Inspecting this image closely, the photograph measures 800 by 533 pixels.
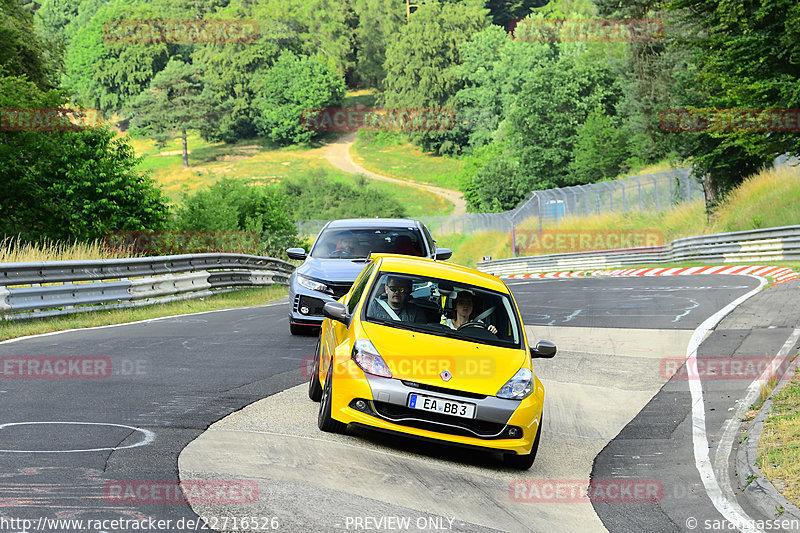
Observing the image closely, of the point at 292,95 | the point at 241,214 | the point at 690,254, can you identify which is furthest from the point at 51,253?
the point at 292,95

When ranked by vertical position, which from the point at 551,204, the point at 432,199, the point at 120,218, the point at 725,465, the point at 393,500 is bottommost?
the point at 432,199

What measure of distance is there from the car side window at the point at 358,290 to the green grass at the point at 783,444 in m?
3.58

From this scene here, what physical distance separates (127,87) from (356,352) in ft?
563

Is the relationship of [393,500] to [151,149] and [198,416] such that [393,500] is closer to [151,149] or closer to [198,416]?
[198,416]

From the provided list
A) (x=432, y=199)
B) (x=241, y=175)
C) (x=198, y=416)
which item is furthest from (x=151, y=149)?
(x=198, y=416)

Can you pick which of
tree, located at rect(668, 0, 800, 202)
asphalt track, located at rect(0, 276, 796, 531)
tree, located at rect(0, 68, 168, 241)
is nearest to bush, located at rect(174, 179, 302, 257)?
tree, located at rect(0, 68, 168, 241)

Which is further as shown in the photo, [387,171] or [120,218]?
[387,171]

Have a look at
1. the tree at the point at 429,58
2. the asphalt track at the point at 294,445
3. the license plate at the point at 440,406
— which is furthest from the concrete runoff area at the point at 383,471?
the tree at the point at 429,58

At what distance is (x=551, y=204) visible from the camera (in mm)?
54750

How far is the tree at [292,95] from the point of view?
146000 mm

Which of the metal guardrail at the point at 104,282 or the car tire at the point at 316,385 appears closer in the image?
the car tire at the point at 316,385

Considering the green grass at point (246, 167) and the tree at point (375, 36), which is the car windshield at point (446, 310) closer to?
the green grass at point (246, 167)
